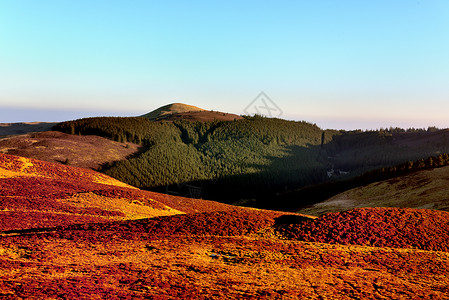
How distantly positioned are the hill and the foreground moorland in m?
97.1

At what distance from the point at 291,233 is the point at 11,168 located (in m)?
53.1

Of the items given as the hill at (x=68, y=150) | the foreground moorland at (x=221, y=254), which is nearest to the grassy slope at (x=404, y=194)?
the foreground moorland at (x=221, y=254)

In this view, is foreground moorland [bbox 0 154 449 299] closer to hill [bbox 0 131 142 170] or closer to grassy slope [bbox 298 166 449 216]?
grassy slope [bbox 298 166 449 216]

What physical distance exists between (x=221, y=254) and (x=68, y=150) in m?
136

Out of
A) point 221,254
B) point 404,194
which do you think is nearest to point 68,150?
point 404,194

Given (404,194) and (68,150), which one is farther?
(68,150)

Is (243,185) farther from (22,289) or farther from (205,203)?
(22,289)

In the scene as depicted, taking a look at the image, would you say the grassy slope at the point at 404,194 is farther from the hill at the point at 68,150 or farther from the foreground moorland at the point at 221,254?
the hill at the point at 68,150

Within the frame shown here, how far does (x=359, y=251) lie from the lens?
2759 cm

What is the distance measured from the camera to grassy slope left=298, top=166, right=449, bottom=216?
246ft

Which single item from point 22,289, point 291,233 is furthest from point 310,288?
point 22,289

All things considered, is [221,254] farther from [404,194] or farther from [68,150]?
[68,150]

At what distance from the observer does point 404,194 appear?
86062 mm

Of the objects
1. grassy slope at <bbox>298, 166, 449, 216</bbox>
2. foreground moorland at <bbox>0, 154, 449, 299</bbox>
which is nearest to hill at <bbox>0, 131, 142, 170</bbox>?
grassy slope at <bbox>298, 166, 449, 216</bbox>
